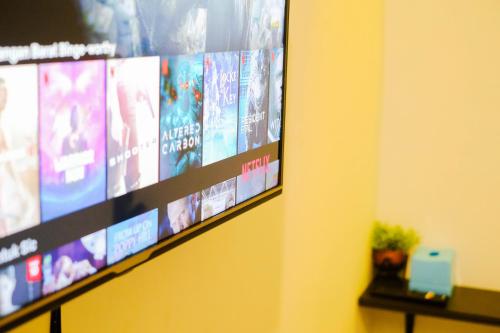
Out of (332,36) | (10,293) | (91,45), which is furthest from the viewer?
→ (332,36)

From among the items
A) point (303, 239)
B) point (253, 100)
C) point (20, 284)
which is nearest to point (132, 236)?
point (20, 284)

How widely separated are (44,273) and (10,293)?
0.23 ft

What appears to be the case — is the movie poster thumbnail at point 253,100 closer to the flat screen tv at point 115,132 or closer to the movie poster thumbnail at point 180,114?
the flat screen tv at point 115,132

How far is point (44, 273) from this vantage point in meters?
0.99

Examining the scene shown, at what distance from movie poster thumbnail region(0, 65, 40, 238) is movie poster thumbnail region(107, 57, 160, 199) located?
0.53 feet

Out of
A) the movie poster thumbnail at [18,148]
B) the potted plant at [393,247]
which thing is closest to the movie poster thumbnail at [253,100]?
the movie poster thumbnail at [18,148]

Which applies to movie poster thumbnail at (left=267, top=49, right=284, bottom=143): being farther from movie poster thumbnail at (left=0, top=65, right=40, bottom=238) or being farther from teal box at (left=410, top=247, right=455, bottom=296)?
teal box at (left=410, top=247, right=455, bottom=296)

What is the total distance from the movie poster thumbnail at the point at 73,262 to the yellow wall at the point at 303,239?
176mm

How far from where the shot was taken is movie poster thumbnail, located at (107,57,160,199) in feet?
3.59

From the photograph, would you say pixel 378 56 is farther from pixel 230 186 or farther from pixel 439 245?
pixel 230 186

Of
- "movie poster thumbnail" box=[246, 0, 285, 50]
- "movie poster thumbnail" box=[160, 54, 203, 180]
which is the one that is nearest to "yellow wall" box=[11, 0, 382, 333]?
"movie poster thumbnail" box=[160, 54, 203, 180]

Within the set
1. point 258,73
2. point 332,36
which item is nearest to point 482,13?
point 332,36

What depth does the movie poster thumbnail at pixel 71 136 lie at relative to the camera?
962 mm

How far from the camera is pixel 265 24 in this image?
1.61 meters
